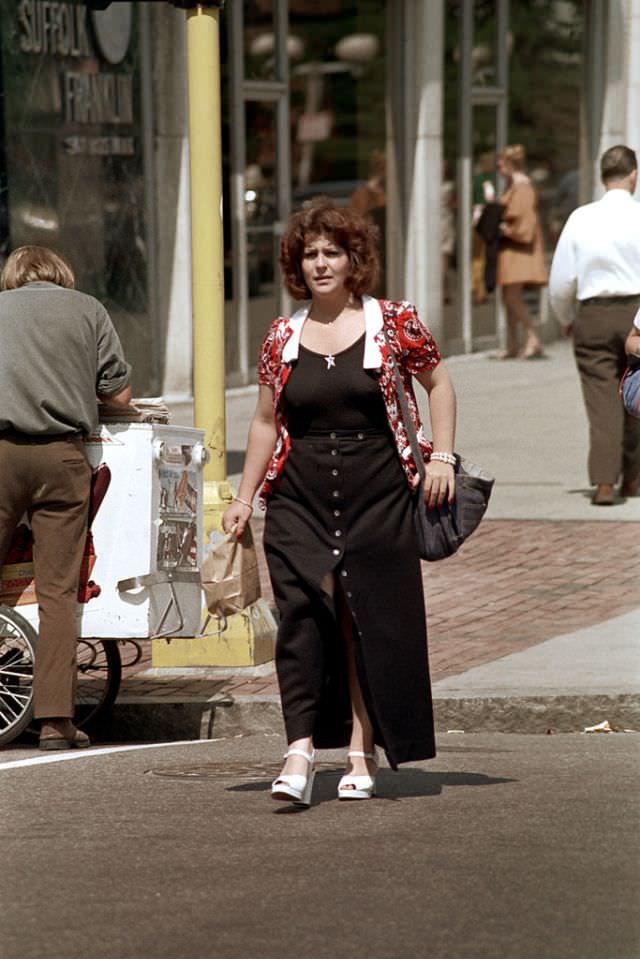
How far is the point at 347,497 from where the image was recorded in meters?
5.88

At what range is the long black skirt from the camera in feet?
19.2

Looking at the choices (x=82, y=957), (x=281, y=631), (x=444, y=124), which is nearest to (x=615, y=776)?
(x=281, y=631)

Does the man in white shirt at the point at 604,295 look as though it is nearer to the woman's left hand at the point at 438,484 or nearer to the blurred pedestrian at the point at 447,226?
the woman's left hand at the point at 438,484

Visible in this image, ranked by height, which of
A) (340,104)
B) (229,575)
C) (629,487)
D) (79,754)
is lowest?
(629,487)

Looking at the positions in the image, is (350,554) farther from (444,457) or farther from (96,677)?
(96,677)

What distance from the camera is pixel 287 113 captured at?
59.8ft

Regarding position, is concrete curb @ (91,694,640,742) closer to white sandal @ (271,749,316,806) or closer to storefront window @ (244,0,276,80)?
white sandal @ (271,749,316,806)

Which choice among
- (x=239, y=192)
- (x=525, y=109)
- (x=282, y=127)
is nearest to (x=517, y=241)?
(x=525, y=109)

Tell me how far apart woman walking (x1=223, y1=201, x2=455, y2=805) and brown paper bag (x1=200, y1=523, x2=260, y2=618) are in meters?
0.45

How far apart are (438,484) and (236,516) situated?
0.63m

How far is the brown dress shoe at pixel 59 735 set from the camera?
22.9 ft

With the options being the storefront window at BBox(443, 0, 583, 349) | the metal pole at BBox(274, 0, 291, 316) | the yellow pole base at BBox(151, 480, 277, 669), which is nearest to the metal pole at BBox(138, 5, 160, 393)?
the metal pole at BBox(274, 0, 291, 316)

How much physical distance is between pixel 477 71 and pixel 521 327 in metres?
3.01

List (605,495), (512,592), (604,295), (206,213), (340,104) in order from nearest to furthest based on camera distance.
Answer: (206,213), (512,592), (604,295), (605,495), (340,104)
